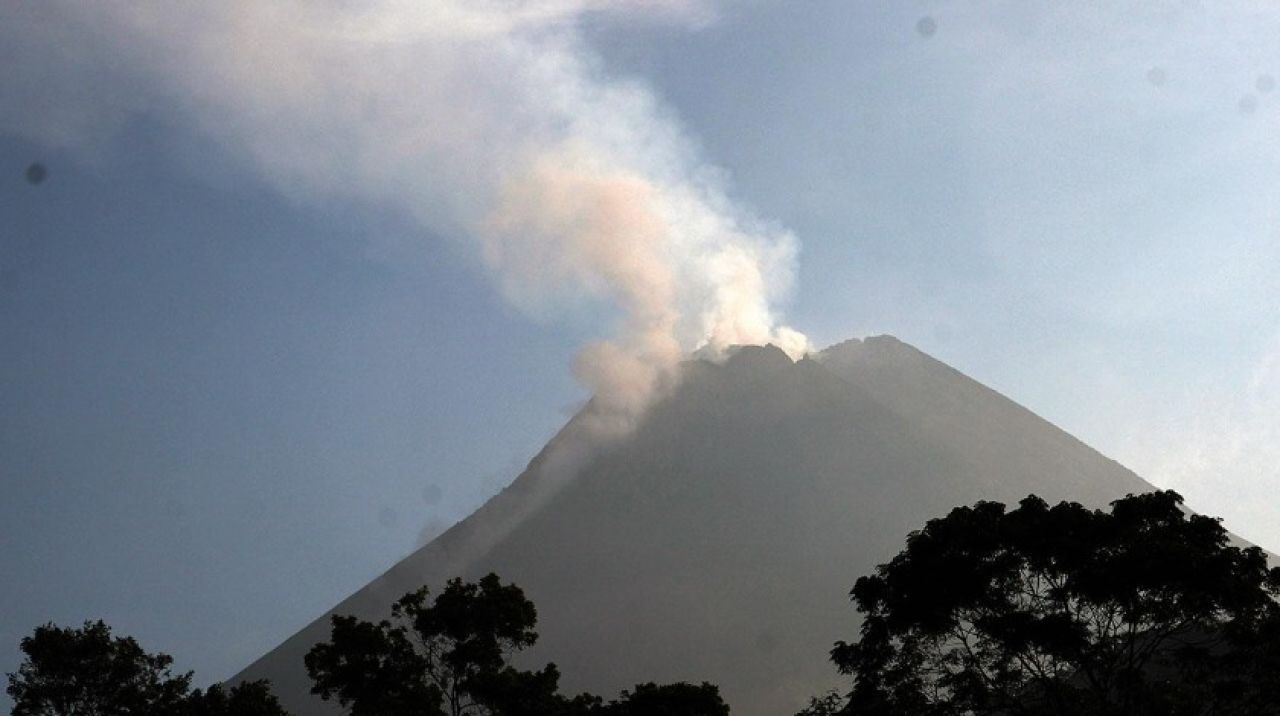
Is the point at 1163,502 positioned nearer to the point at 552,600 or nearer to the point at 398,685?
the point at 398,685

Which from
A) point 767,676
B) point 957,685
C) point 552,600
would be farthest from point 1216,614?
point 552,600

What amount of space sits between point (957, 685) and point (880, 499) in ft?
465

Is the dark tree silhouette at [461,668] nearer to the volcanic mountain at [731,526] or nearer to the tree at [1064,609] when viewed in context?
the tree at [1064,609]

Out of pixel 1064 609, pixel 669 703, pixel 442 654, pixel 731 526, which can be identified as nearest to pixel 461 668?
pixel 442 654

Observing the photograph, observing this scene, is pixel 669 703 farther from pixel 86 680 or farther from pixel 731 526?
pixel 731 526

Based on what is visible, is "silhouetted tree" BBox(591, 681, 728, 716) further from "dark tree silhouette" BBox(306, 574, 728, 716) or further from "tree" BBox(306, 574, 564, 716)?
"tree" BBox(306, 574, 564, 716)

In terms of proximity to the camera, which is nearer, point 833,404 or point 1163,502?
point 1163,502

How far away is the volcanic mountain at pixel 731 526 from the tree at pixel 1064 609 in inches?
3651

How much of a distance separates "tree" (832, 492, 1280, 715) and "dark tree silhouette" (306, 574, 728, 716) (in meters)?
12.7

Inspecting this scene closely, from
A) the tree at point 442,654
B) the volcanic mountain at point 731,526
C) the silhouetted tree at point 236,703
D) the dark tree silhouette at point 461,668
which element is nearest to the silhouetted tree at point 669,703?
the dark tree silhouette at point 461,668

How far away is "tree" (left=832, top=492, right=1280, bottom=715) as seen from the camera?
1030 inches

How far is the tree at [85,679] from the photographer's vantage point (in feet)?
137

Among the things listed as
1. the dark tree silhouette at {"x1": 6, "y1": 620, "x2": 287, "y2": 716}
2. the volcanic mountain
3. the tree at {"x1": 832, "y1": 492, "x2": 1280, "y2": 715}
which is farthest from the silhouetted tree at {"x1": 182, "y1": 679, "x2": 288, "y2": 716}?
the volcanic mountain

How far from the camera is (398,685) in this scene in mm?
41094
